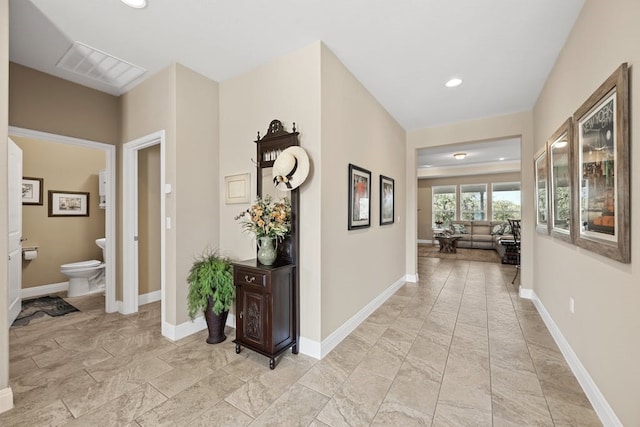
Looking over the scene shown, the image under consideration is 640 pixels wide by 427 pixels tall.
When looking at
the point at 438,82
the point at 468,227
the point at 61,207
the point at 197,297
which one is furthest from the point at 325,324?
the point at 468,227

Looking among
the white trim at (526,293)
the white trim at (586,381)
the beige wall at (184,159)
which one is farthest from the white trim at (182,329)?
the white trim at (526,293)

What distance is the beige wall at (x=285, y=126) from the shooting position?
2.33 meters

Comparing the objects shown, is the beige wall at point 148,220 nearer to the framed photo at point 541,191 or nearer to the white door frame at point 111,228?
the white door frame at point 111,228

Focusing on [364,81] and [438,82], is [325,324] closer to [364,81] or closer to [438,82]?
[364,81]

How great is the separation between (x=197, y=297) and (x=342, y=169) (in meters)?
1.82

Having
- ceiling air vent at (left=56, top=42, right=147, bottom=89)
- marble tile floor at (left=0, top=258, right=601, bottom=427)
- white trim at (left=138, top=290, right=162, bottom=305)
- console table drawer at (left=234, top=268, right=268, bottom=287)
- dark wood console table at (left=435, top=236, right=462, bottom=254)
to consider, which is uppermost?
ceiling air vent at (left=56, top=42, right=147, bottom=89)

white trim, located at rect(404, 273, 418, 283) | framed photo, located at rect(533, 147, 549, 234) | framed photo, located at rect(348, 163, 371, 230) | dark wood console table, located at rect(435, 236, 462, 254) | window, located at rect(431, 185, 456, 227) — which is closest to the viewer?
framed photo, located at rect(348, 163, 371, 230)

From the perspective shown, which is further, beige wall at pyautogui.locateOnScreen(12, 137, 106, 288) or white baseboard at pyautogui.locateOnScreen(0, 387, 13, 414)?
beige wall at pyautogui.locateOnScreen(12, 137, 106, 288)

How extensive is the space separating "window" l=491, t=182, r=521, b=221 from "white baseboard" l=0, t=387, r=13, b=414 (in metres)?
10.9

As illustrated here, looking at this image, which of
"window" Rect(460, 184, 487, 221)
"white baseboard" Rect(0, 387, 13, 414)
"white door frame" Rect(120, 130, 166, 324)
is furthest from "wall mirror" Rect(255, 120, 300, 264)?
"window" Rect(460, 184, 487, 221)

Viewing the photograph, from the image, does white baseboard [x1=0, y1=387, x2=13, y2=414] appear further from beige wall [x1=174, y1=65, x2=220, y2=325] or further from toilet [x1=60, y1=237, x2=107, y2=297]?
toilet [x1=60, y1=237, x2=107, y2=297]

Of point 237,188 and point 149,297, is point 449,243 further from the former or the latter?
point 149,297

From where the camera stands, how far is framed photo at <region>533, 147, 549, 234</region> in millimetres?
2979

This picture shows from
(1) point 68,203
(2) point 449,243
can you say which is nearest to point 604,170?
(1) point 68,203
